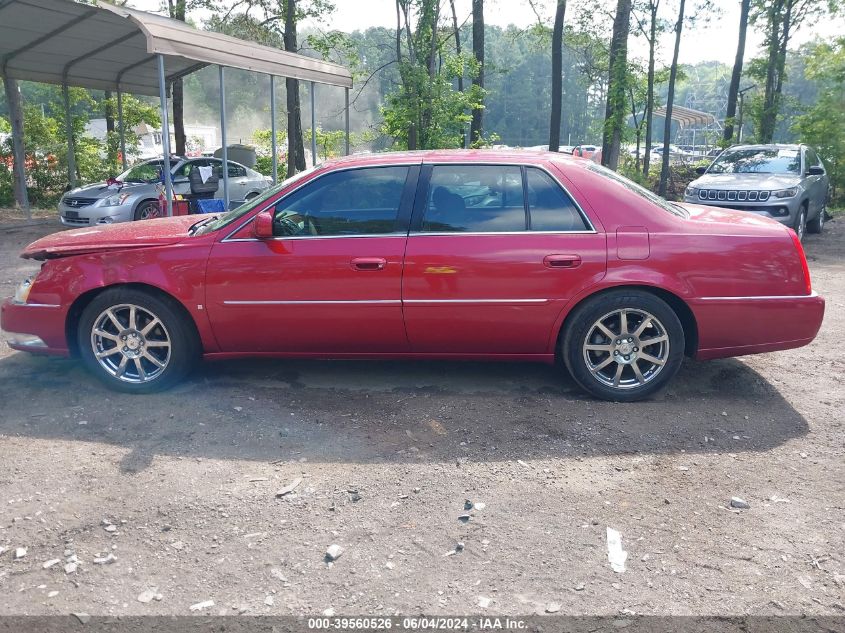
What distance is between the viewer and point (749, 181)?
12.2m

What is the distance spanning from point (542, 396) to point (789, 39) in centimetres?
2404

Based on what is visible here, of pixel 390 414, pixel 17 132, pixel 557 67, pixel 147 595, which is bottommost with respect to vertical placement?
pixel 147 595

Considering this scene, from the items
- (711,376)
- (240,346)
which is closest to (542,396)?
(711,376)

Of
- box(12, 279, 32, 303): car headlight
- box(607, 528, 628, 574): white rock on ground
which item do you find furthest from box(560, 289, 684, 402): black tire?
box(12, 279, 32, 303): car headlight

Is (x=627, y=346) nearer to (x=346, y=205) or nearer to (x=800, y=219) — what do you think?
(x=346, y=205)

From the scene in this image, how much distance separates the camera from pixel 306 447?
423cm

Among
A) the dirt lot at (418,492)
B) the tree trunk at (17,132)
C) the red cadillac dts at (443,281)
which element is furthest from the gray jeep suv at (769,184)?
the tree trunk at (17,132)

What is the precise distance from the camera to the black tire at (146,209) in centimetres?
1327

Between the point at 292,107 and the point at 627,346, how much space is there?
19.7 meters

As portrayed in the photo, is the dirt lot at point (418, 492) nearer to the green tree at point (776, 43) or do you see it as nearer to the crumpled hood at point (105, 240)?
the crumpled hood at point (105, 240)

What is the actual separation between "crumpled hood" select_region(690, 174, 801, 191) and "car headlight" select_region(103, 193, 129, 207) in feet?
32.9

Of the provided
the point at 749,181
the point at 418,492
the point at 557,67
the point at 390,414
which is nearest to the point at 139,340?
the point at 390,414

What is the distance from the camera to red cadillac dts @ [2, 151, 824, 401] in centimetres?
477

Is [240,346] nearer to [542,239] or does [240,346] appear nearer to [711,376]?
[542,239]
